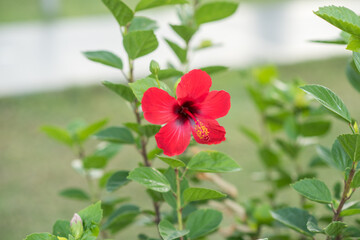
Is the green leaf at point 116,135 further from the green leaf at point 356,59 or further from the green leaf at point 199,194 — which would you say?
the green leaf at point 356,59

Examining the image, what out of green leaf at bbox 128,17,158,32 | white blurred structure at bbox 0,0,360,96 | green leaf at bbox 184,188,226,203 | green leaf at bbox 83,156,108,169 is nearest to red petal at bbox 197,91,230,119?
green leaf at bbox 184,188,226,203

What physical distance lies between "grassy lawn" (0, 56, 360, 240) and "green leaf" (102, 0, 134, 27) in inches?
31.4

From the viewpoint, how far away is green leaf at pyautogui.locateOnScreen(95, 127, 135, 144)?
2.79ft

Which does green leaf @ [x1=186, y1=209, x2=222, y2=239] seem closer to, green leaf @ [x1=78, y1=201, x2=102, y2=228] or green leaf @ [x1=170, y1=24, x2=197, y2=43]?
green leaf @ [x1=78, y1=201, x2=102, y2=228]

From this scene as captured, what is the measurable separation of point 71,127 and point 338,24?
720 mm

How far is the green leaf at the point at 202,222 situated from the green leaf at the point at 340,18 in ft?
1.15

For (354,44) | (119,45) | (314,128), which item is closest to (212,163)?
(354,44)

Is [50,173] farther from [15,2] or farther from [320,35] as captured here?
[15,2]

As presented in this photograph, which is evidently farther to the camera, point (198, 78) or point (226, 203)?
point (226, 203)

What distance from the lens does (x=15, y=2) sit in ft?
17.7

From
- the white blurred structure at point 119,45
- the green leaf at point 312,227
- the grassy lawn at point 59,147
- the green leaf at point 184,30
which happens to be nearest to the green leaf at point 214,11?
the green leaf at point 184,30

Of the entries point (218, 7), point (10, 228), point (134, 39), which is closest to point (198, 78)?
point (134, 39)

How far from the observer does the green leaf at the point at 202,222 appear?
76cm

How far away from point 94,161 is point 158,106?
1.27 feet
